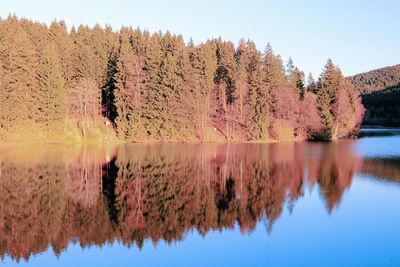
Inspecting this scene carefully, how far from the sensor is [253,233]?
2005 cm

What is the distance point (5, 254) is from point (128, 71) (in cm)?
5821

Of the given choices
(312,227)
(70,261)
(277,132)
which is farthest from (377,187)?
(277,132)

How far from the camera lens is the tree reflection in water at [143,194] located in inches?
795

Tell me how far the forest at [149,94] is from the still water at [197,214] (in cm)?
2832

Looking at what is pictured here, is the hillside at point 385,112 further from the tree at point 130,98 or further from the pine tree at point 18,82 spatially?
the pine tree at point 18,82

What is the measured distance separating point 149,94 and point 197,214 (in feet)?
170


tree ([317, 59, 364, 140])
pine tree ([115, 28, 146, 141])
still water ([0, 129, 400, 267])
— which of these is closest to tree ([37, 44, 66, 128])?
pine tree ([115, 28, 146, 141])

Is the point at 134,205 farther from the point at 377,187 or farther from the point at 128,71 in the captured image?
the point at 128,71

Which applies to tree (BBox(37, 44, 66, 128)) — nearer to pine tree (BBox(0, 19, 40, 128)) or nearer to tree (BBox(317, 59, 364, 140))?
pine tree (BBox(0, 19, 40, 128))

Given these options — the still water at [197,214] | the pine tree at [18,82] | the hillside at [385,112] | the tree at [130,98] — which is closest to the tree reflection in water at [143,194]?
the still water at [197,214]

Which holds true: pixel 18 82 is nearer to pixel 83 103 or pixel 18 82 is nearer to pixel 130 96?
pixel 83 103

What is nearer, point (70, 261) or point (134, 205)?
point (70, 261)

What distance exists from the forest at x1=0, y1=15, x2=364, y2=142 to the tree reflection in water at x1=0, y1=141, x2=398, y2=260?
71.9ft

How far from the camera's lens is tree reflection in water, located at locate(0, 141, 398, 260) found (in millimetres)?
20203
